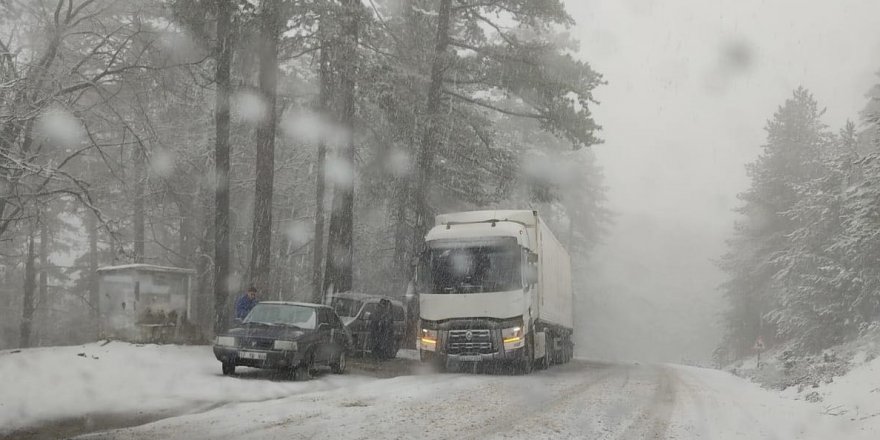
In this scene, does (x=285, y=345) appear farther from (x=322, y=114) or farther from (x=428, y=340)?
(x=322, y=114)

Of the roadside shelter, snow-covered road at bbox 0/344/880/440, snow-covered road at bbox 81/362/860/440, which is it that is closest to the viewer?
snow-covered road at bbox 81/362/860/440

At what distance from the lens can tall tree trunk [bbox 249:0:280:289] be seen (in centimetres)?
1869

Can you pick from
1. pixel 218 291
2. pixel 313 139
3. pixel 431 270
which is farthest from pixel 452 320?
pixel 313 139

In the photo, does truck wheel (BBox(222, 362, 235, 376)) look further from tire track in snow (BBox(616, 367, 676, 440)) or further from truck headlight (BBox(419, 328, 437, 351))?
tire track in snow (BBox(616, 367, 676, 440))

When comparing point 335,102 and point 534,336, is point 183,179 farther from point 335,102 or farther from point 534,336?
point 534,336

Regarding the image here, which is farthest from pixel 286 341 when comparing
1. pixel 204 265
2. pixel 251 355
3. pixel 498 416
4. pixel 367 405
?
pixel 204 265

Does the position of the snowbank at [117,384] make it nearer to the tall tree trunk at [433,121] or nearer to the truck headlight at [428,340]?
the truck headlight at [428,340]

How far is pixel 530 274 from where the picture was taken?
16.5 m

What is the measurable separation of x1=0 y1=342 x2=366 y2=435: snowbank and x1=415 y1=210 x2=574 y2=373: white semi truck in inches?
106

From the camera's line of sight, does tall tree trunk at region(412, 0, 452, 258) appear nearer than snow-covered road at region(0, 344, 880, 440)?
No

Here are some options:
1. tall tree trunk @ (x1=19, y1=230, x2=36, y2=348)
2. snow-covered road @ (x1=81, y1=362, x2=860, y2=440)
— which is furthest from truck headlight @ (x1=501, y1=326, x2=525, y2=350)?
tall tree trunk @ (x1=19, y1=230, x2=36, y2=348)

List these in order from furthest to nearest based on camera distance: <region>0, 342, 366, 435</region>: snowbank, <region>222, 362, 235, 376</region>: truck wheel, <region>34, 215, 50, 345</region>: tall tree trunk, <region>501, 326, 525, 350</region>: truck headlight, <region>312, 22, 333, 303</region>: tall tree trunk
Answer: <region>34, 215, 50, 345</region>: tall tree trunk, <region>312, 22, 333, 303</region>: tall tree trunk, <region>501, 326, 525, 350</region>: truck headlight, <region>222, 362, 235, 376</region>: truck wheel, <region>0, 342, 366, 435</region>: snowbank

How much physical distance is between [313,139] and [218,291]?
11.0 metres

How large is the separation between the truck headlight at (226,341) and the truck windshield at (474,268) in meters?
5.08
